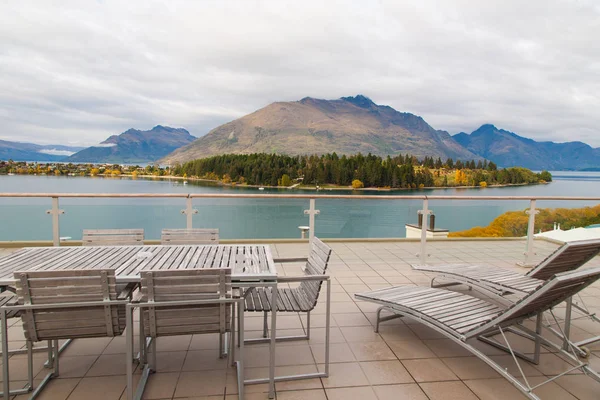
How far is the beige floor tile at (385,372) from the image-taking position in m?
2.55

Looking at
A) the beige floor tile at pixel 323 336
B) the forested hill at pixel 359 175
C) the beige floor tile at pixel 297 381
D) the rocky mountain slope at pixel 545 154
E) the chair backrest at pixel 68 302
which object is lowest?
the beige floor tile at pixel 323 336

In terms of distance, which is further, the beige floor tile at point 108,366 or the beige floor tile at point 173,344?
the beige floor tile at point 173,344

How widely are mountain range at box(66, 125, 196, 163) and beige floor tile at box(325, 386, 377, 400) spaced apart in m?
64.8

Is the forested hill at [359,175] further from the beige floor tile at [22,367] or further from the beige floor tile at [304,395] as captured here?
the beige floor tile at [22,367]

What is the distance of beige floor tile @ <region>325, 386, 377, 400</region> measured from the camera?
2330 millimetres

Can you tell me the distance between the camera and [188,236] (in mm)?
3775

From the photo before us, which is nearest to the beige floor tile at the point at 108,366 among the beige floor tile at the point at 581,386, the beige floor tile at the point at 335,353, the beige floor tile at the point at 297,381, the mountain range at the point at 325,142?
the beige floor tile at the point at 297,381

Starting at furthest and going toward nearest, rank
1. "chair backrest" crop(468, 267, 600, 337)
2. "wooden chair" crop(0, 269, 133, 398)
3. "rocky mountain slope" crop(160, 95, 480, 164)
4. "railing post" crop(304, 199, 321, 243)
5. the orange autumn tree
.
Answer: "rocky mountain slope" crop(160, 95, 480, 164)
the orange autumn tree
"railing post" crop(304, 199, 321, 243)
"chair backrest" crop(468, 267, 600, 337)
"wooden chair" crop(0, 269, 133, 398)

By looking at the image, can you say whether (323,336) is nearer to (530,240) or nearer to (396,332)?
(396,332)

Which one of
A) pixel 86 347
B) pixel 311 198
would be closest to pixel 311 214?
pixel 311 198

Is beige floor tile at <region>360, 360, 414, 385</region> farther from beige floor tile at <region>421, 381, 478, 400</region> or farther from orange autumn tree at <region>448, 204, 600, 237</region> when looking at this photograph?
orange autumn tree at <region>448, 204, 600, 237</region>

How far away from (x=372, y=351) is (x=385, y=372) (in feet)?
1.08

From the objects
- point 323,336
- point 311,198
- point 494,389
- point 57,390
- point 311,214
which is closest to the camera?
point 57,390

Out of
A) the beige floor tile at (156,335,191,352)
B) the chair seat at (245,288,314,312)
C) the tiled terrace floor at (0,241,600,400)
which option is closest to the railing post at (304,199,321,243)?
the tiled terrace floor at (0,241,600,400)
